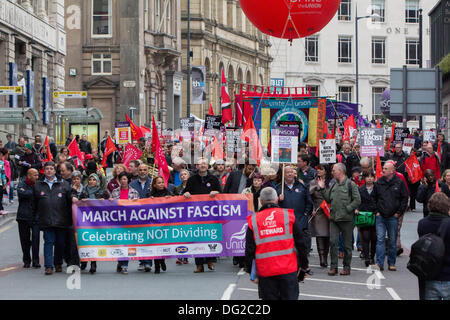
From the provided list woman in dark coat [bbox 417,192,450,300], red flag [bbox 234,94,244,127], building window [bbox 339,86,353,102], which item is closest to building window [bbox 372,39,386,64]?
building window [bbox 339,86,353,102]

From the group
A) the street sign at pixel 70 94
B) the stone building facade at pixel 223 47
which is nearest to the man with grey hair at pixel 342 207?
the street sign at pixel 70 94

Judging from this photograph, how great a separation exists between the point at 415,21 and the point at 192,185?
77105mm

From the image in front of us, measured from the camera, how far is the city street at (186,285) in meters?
13.6

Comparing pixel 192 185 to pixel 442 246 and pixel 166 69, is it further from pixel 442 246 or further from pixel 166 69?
pixel 166 69

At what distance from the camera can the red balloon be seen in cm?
1928

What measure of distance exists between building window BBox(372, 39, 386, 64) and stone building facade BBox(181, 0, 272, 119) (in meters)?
8.91

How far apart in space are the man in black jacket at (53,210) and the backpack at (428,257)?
7.88m

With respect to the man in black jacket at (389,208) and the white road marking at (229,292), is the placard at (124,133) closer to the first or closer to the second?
the man in black jacket at (389,208)

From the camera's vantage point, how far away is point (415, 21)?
300ft

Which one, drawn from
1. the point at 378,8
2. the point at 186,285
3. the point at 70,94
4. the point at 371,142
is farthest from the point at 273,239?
the point at 378,8

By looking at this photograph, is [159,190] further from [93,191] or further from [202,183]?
[93,191]

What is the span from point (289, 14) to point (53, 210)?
5.72 metres

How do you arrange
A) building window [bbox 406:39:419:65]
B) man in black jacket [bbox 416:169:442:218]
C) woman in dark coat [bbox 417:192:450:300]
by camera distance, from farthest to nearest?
building window [bbox 406:39:419:65] → man in black jacket [bbox 416:169:442:218] → woman in dark coat [bbox 417:192:450:300]

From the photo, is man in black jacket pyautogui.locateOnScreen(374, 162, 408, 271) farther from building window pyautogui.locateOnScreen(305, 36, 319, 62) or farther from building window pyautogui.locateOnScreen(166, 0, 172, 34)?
building window pyautogui.locateOnScreen(305, 36, 319, 62)
